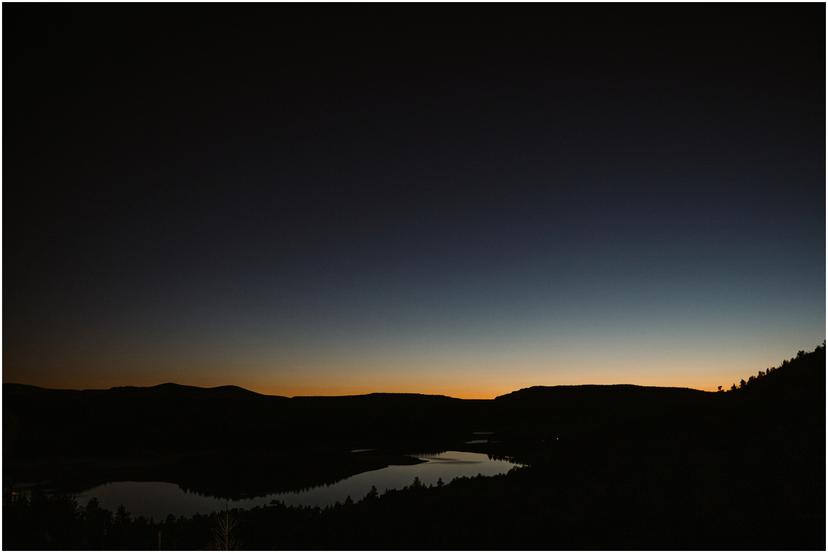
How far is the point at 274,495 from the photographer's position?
37.2 metres

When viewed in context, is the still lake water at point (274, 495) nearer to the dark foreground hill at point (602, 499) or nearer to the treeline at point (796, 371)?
the dark foreground hill at point (602, 499)

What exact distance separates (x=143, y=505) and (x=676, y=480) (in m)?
28.8

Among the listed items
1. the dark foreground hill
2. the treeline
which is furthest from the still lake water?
the treeline

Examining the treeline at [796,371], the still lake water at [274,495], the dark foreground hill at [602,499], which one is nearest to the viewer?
the dark foreground hill at [602,499]

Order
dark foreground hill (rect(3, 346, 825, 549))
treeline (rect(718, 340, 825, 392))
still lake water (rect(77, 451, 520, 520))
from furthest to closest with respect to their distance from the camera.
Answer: still lake water (rect(77, 451, 520, 520)) < treeline (rect(718, 340, 825, 392)) < dark foreground hill (rect(3, 346, 825, 549))

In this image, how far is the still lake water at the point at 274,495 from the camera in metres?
32.7

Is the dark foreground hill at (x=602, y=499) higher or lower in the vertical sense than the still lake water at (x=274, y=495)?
higher

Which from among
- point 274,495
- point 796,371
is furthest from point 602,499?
point 274,495

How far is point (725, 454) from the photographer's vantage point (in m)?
18.9

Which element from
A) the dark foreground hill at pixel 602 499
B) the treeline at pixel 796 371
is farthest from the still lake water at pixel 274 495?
the treeline at pixel 796 371

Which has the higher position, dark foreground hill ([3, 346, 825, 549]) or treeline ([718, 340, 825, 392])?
treeline ([718, 340, 825, 392])

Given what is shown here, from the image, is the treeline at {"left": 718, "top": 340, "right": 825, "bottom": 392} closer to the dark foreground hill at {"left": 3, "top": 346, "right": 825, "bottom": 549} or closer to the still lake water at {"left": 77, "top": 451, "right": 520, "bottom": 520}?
the dark foreground hill at {"left": 3, "top": 346, "right": 825, "bottom": 549}

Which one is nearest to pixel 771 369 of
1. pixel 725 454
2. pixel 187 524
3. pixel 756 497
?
pixel 725 454

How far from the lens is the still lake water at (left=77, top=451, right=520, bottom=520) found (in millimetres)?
32656
